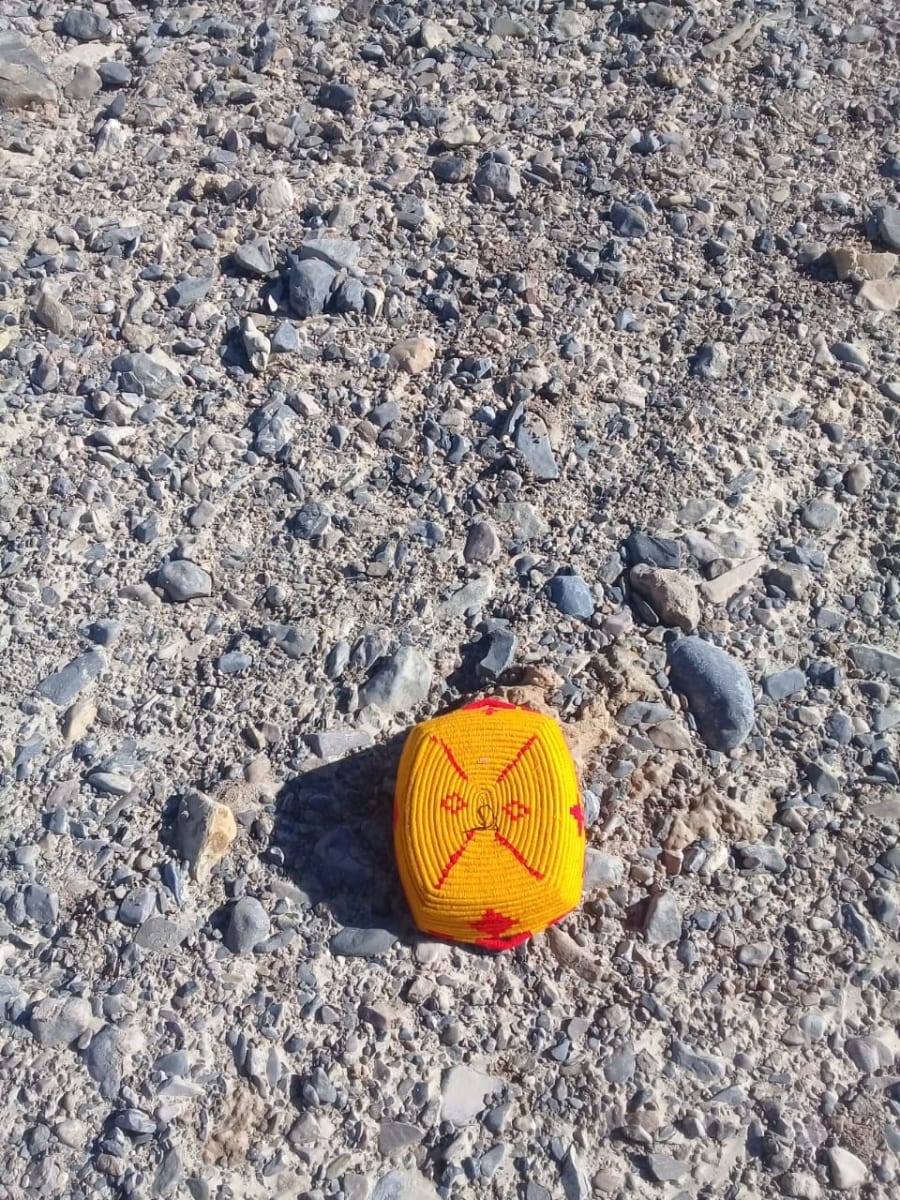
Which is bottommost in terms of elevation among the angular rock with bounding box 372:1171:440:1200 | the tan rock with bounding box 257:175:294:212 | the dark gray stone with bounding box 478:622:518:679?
the angular rock with bounding box 372:1171:440:1200

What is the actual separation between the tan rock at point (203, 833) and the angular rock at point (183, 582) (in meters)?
0.46

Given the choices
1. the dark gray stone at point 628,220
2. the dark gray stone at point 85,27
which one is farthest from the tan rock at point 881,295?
the dark gray stone at point 85,27

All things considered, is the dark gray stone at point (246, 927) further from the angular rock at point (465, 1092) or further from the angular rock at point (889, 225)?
the angular rock at point (889, 225)

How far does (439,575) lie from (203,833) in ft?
2.33

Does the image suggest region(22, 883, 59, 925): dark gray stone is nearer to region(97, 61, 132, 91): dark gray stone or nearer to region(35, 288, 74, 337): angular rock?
region(35, 288, 74, 337): angular rock

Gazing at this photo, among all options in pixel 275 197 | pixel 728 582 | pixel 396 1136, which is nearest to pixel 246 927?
pixel 396 1136

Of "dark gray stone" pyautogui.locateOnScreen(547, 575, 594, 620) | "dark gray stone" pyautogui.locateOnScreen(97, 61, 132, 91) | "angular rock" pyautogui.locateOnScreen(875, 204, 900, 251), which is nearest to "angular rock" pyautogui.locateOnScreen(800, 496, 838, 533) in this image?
"dark gray stone" pyautogui.locateOnScreen(547, 575, 594, 620)

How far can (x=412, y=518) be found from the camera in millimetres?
2578

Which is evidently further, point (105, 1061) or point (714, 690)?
point (714, 690)

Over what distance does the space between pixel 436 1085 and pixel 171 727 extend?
0.82m

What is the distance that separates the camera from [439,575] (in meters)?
2.49

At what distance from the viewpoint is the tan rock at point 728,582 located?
8.11 feet

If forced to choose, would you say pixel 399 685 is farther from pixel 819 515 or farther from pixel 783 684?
pixel 819 515

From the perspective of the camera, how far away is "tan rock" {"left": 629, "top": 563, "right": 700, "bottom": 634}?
7.95ft
